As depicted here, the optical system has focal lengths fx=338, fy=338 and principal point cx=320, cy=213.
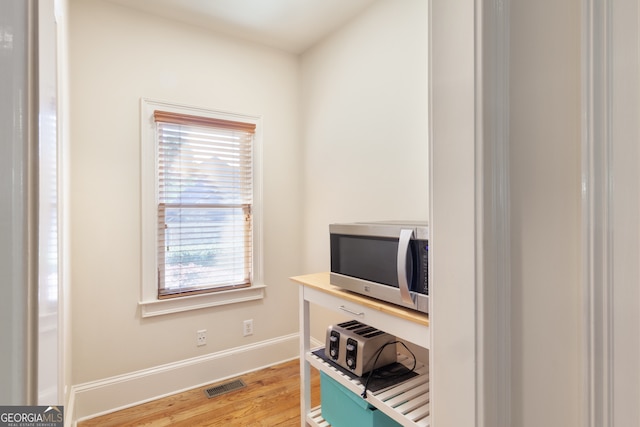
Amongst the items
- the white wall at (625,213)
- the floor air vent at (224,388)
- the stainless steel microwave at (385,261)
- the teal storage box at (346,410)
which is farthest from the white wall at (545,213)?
the floor air vent at (224,388)

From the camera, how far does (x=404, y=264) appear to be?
4.23 ft

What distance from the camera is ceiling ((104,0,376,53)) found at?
2127mm

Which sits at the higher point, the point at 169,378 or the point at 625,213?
the point at 625,213

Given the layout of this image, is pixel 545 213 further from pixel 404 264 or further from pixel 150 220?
→ pixel 150 220

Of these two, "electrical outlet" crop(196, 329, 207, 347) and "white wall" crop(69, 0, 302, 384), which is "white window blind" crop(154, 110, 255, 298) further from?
"electrical outlet" crop(196, 329, 207, 347)

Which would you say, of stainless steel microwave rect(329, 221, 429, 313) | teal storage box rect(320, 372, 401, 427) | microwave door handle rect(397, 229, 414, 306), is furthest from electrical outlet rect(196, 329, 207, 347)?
microwave door handle rect(397, 229, 414, 306)

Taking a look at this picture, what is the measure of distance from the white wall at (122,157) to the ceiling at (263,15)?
0.30 ft

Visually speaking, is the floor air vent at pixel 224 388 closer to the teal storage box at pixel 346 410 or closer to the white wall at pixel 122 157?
the white wall at pixel 122 157

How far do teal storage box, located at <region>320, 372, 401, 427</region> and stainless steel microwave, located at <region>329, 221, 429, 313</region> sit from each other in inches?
18.8

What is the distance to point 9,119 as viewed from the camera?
385 mm

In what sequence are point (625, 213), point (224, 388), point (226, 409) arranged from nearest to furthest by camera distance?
point (625, 213)
point (226, 409)
point (224, 388)

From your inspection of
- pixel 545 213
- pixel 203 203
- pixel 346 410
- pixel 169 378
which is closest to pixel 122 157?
pixel 203 203

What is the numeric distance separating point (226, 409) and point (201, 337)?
20.5 inches

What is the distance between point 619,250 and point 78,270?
2465 millimetres
